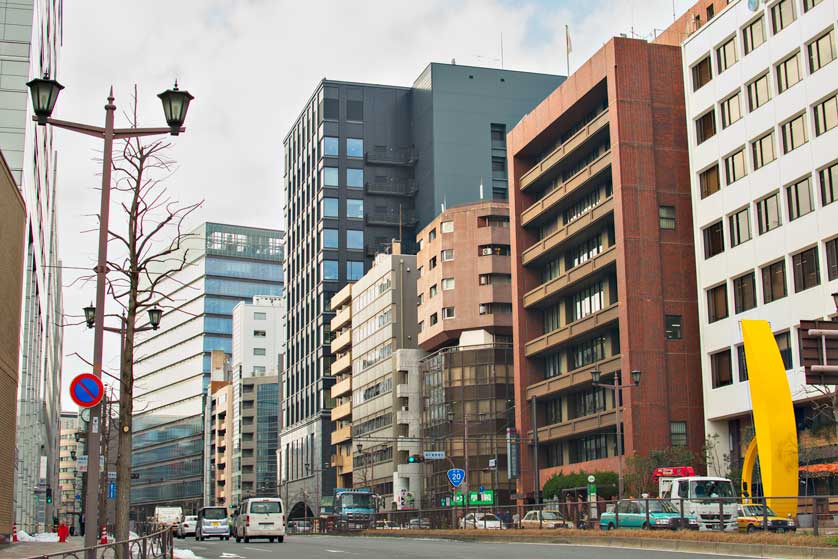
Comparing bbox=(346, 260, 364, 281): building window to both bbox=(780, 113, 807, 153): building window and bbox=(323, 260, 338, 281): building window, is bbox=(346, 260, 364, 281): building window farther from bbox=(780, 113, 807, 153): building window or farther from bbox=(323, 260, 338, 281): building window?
bbox=(780, 113, 807, 153): building window

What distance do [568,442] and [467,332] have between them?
25.1 meters

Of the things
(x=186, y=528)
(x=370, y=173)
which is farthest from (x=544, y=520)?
(x=370, y=173)

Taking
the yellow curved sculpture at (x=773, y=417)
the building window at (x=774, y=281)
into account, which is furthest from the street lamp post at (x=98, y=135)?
the building window at (x=774, y=281)

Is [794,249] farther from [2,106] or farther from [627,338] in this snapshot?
[2,106]

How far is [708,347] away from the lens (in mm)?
64562

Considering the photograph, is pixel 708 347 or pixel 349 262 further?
pixel 349 262

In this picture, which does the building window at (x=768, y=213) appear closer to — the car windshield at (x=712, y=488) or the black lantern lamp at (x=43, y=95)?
the car windshield at (x=712, y=488)

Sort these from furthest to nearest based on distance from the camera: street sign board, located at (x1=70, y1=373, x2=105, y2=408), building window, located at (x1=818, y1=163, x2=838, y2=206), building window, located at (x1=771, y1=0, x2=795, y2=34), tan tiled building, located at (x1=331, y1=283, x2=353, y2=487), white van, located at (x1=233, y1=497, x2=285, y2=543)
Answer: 1. tan tiled building, located at (x1=331, y1=283, x2=353, y2=487)
2. building window, located at (x1=771, y1=0, x2=795, y2=34)
3. building window, located at (x1=818, y1=163, x2=838, y2=206)
4. white van, located at (x1=233, y1=497, x2=285, y2=543)
5. street sign board, located at (x1=70, y1=373, x2=105, y2=408)

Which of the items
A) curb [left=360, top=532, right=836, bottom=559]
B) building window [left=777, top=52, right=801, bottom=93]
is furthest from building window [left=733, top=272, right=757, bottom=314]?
curb [left=360, top=532, right=836, bottom=559]

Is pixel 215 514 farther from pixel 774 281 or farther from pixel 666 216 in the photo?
pixel 666 216

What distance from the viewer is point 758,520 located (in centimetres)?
3097

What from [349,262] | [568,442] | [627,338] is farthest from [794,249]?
[349,262]

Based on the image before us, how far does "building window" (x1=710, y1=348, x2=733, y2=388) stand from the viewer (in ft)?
208

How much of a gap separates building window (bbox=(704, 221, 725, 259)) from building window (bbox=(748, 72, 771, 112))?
7.17 meters
